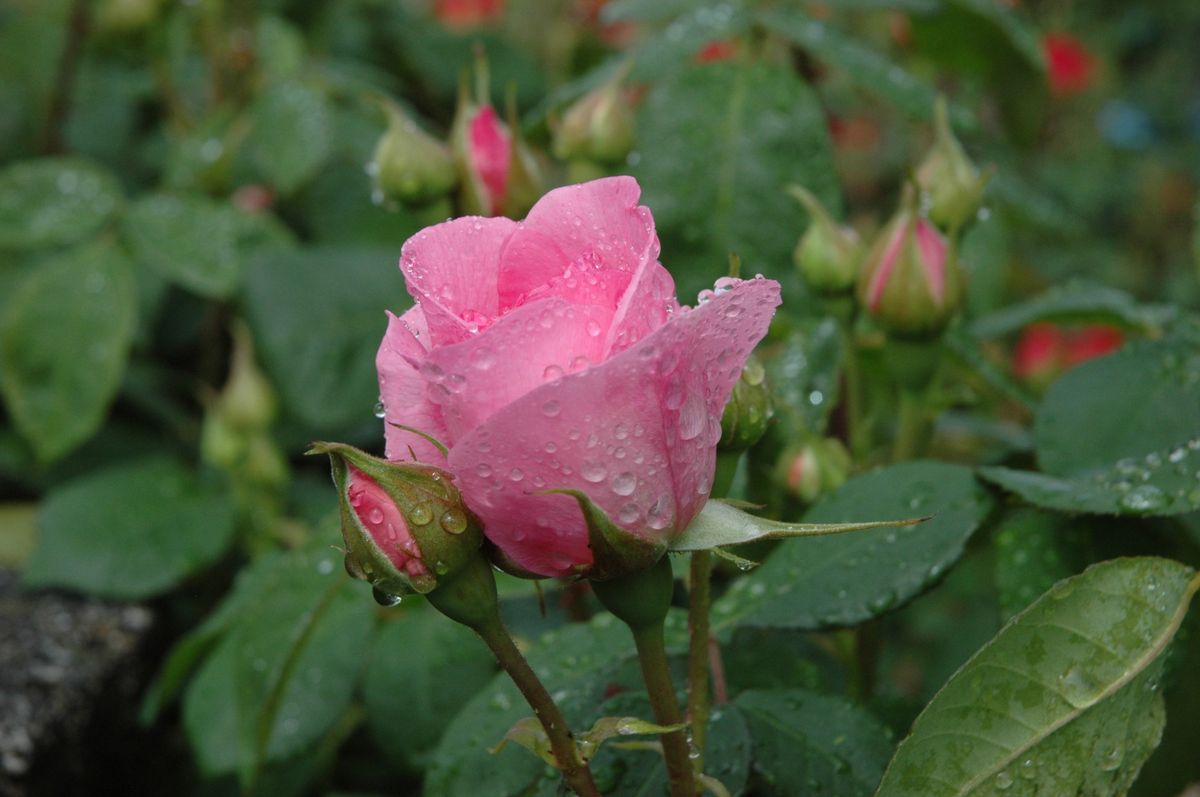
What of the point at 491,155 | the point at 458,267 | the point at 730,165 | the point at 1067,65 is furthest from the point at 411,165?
the point at 1067,65

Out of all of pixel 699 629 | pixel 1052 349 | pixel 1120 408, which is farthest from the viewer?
pixel 1052 349

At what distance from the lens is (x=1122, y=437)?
0.58 metres

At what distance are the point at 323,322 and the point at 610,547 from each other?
3.23ft

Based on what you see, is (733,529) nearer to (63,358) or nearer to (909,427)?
(909,427)

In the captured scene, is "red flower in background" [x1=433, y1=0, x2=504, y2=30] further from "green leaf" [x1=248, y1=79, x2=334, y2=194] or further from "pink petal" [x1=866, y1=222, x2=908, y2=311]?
"pink petal" [x1=866, y1=222, x2=908, y2=311]

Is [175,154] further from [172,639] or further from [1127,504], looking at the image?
[1127,504]

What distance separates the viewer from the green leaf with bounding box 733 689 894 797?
48 centimetres

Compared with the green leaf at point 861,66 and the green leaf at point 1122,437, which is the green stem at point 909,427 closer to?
the green leaf at point 1122,437

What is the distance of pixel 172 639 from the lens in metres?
1.27

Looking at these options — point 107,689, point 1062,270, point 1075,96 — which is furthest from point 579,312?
point 1075,96

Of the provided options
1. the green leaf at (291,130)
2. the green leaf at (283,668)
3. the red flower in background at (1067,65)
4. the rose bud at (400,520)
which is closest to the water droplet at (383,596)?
the rose bud at (400,520)

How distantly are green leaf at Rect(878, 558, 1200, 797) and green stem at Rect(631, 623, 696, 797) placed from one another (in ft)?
0.23

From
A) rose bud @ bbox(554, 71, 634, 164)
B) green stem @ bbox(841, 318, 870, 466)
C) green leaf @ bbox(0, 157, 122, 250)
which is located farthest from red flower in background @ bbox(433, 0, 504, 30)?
green stem @ bbox(841, 318, 870, 466)

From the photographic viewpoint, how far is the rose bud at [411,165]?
73 cm
